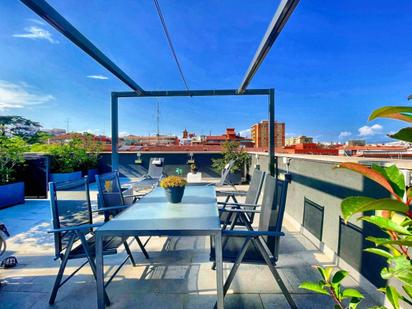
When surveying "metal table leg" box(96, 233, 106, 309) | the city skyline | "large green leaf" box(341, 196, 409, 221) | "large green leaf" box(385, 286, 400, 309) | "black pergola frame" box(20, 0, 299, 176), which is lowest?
"metal table leg" box(96, 233, 106, 309)

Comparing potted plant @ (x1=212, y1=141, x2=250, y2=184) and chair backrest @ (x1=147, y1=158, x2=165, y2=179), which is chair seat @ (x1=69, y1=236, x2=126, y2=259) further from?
potted plant @ (x1=212, y1=141, x2=250, y2=184)

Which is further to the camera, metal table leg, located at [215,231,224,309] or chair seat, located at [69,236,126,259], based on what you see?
chair seat, located at [69,236,126,259]

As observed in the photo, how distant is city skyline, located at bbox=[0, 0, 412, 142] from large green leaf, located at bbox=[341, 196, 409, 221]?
0.27 metres

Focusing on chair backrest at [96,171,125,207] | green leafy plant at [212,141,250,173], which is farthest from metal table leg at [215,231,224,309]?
green leafy plant at [212,141,250,173]

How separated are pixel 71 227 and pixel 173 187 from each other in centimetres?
97

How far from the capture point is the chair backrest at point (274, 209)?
1947 mm

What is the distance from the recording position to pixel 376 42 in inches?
461

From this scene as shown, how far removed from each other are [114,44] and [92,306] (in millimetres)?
5026

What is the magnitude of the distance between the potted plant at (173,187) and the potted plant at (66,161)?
20.4ft

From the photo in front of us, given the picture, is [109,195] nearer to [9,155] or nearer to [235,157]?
[9,155]

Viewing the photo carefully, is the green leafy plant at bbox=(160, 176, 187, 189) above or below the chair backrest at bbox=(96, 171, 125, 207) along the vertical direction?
above

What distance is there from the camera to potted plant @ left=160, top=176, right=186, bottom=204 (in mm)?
2443

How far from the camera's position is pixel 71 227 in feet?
6.31

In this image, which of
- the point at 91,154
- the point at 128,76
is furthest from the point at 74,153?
the point at 128,76
